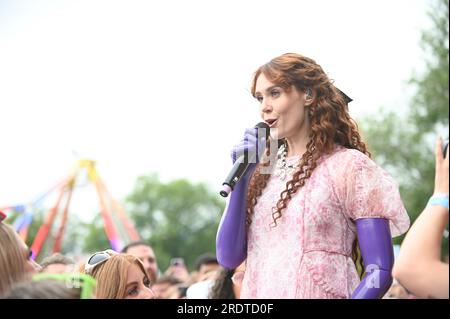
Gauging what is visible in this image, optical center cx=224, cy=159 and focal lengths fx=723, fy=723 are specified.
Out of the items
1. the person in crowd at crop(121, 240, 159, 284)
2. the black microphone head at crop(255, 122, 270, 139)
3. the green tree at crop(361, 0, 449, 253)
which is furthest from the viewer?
the green tree at crop(361, 0, 449, 253)

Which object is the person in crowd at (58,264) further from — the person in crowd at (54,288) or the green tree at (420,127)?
the green tree at (420,127)

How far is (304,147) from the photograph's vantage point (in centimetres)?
249

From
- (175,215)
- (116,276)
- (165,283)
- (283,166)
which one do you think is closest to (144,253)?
(165,283)

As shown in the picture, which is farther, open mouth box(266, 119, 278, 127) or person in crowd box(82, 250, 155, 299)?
person in crowd box(82, 250, 155, 299)

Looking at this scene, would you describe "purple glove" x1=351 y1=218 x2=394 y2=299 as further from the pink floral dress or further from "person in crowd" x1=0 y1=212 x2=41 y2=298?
"person in crowd" x1=0 y1=212 x2=41 y2=298

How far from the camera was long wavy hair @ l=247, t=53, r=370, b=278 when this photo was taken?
2.40 meters

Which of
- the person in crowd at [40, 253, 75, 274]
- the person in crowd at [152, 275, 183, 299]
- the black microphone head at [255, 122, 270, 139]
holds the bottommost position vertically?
the person in crowd at [152, 275, 183, 299]

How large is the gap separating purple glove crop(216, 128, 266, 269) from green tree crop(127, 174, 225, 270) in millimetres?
34013

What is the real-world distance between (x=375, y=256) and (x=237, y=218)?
0.47 metres

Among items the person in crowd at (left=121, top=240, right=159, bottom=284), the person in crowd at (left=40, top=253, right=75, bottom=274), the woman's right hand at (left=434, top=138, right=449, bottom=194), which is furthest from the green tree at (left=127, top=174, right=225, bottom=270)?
the woman's right hand at (left=434, top=138, right=449, bottom=194)

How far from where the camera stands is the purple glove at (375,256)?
2.10 metres

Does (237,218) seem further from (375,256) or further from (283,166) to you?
→ (375,256)
